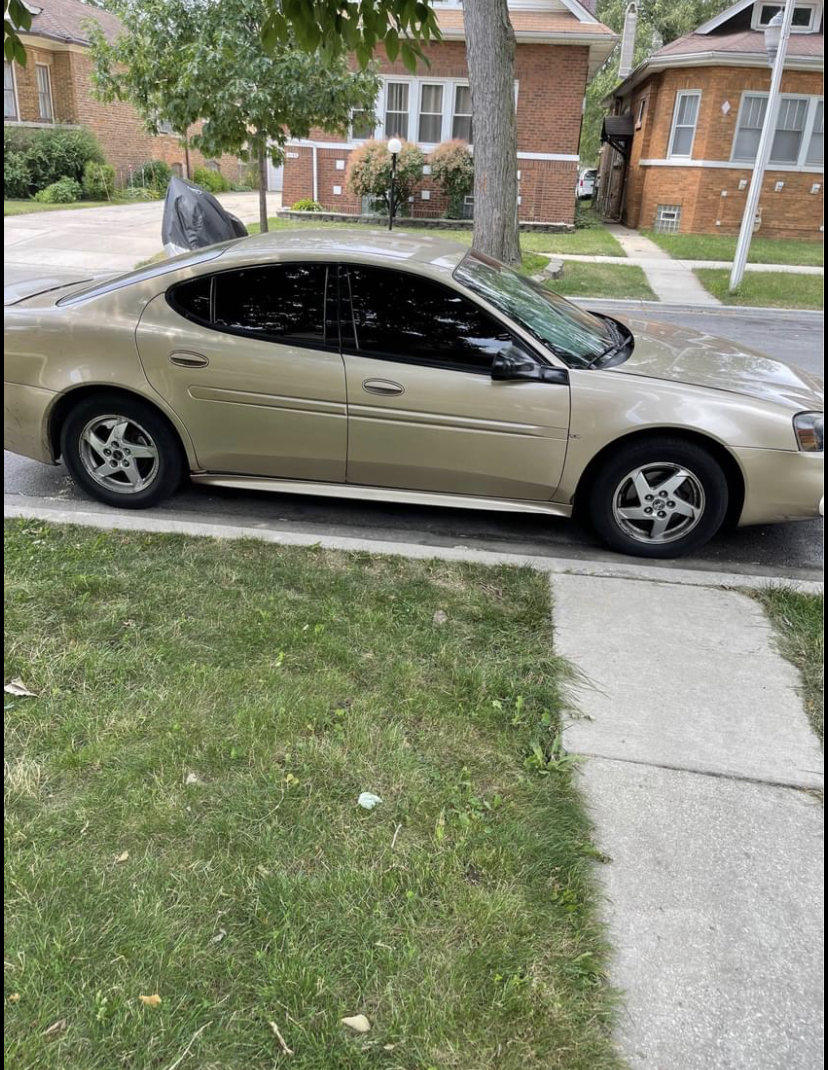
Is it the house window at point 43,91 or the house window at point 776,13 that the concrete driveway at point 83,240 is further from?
the house window at point 776,13

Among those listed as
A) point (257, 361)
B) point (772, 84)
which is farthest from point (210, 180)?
point (257, 361)

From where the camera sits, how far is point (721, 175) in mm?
22828

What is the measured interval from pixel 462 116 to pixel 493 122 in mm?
12205

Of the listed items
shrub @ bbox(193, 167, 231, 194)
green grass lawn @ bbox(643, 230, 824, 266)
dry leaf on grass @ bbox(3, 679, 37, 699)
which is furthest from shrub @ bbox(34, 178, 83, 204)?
dry leaf on grass @ bbox(3, 679, 37, 699)

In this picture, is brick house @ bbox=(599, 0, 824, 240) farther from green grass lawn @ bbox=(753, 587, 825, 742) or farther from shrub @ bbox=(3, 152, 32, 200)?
green grass lawn @ bbox=(753, 587, 825, 742)

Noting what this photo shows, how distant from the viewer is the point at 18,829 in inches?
99.3

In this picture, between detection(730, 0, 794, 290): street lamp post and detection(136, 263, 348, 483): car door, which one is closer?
detection(136, 263, 348, 483): car door

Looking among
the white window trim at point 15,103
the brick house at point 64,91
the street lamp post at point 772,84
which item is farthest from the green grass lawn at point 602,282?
the white window trim at point 15,103

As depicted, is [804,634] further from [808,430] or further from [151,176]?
[151,176]

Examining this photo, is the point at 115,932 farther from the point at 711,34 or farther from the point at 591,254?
the point at 711,34

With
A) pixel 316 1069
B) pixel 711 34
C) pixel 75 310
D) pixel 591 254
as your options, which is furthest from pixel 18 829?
pixel 711 34

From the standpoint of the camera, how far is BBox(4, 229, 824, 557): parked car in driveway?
14.2 feet

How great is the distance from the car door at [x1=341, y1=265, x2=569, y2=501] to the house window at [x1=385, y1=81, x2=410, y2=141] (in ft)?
66.2

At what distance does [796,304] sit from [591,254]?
18.0ft
